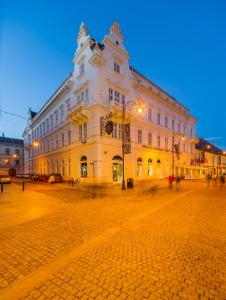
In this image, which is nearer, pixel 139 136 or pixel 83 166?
pixel 83 166

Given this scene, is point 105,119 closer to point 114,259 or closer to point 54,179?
point 54,179

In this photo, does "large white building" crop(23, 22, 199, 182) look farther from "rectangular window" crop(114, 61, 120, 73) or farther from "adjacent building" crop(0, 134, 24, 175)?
"adjacent building" crop(0, 134, 24, 175)

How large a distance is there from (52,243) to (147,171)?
87.5 feet

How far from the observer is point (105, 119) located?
23203 mm

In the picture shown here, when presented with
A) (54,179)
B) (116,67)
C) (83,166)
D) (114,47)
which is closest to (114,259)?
(83,166)

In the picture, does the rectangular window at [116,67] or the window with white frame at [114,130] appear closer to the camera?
the window with white frame at [114,130]

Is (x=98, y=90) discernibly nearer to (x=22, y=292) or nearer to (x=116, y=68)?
(x=116, y=68)

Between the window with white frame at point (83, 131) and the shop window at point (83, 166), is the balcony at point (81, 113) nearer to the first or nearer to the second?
the window with white frame at point (83, 131)

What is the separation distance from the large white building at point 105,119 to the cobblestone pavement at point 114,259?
15.2 metres

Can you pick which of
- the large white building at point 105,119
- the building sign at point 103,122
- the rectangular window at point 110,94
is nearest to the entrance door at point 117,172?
the large white building at point 105,119

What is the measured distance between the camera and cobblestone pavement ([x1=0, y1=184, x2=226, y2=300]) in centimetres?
325

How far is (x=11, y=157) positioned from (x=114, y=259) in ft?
232

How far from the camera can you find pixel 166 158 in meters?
36.5

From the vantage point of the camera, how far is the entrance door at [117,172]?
2489 cm
